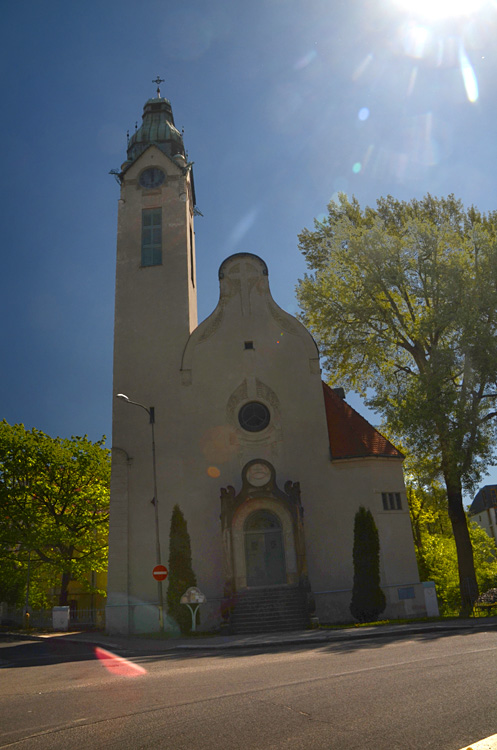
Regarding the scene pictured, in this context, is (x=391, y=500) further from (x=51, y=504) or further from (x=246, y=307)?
(x=51, y=504)

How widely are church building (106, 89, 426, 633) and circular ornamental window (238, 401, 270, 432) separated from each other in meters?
0.07

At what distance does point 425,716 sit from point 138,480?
22.0 m

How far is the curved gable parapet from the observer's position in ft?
93.1

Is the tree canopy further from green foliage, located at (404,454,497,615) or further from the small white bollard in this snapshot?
the small white bollard

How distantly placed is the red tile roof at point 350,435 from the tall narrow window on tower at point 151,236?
12.0m

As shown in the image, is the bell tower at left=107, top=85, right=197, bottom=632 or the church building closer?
the church building

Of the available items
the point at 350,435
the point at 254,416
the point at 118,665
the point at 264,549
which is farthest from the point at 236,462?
the point at 118,665

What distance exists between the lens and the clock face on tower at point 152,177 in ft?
108

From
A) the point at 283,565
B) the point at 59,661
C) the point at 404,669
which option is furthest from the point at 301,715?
the point at 283,565

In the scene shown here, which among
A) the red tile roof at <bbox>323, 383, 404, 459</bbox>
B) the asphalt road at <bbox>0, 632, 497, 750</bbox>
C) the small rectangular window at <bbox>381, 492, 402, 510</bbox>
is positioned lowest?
the asphalt road at <bbox>0, 632, 497, 750</bbox>

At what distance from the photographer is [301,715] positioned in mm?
6078

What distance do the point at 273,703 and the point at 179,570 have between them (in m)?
18.3

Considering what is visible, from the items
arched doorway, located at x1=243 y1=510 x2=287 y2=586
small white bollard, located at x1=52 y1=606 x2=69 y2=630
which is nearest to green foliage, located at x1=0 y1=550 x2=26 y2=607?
small white bollard, located at x1=52 y1=606 x2=69 y2=630

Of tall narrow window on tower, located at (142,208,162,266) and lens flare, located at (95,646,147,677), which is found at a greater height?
tall narrow window on tower, located at (142,208,162,266)
